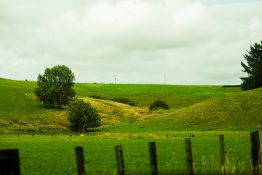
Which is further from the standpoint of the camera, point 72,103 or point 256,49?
point 256,49

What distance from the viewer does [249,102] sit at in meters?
117

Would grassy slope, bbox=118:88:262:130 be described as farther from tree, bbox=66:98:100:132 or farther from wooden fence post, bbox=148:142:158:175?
wooden fence post, bbox=148:142:158:175

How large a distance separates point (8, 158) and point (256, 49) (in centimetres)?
16872

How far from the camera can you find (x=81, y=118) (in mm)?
103938

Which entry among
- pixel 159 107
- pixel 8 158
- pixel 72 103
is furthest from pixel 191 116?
pixel 8 158

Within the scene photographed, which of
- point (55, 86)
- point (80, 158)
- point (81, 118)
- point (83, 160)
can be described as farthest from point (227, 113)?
point (80, 158)

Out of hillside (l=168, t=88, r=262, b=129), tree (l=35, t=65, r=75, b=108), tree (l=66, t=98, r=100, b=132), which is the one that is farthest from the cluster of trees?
hillside (l=168, t=88, r=262, b=129)

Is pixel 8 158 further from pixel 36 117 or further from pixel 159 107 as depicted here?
pixel 159 107

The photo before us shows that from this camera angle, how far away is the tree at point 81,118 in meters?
104

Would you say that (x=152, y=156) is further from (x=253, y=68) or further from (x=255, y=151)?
(x=253, y=68)

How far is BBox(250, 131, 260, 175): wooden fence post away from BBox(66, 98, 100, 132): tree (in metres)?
88.9

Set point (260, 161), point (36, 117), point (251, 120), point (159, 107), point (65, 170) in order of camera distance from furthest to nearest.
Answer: point (159, 107)
point (36, 117)
point (251, 120)
point (65, 170)
point (260, 161)

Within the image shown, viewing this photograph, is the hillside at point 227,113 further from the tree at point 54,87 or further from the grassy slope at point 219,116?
the tree at point 54,87

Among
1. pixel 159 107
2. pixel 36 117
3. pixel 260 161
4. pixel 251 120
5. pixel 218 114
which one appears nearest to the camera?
pixel 260 161
